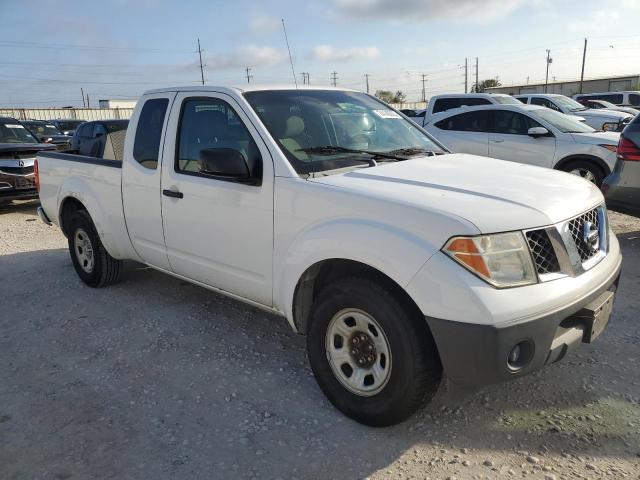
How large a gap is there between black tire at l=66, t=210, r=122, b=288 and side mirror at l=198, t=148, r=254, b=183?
2371 millimetres

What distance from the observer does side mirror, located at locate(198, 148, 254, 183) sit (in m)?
3.14

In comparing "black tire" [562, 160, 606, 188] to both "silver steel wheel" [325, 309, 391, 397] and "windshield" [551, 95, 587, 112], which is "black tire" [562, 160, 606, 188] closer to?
"silver steel wheel" [325, 309, 391, 397]

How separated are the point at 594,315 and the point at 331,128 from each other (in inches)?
77.5

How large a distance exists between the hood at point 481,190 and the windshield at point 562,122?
5.86 metres

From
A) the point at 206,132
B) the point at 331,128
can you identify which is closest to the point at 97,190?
the point at 206,132

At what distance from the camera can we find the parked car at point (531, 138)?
8.21 metres

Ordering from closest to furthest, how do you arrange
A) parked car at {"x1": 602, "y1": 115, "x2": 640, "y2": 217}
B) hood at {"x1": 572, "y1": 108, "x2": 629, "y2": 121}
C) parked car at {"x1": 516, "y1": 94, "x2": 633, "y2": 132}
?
parked car at {"x1": 602, "y1": 115, "x2": 640, "y2": 217} → parked car at {"x1": 516, "y1": 94, "x2": 633, "y2": 132} → hood at {"x1": 572, "y1": 108, "x2": 629, "y2": 121}

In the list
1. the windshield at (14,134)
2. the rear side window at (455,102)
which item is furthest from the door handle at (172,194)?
the rear side window at (455,102)

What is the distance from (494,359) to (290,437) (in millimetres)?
1176

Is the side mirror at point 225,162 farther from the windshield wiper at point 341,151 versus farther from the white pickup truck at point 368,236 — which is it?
the windshield wiper at point 341,151

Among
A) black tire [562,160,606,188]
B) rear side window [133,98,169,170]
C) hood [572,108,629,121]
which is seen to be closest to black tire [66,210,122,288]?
rear side window [133,98,169,170]

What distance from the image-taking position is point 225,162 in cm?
315

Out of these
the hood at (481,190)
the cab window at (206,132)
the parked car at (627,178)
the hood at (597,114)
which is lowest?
the parked car at (627,178)

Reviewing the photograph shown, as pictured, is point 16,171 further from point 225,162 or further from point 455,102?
point 455,102
